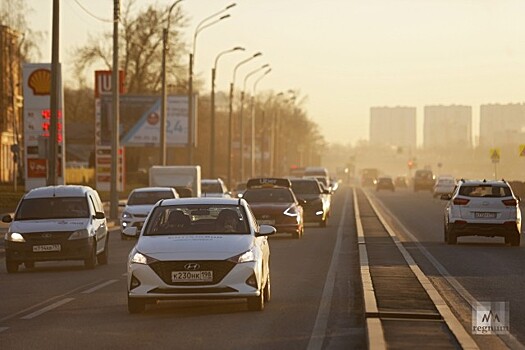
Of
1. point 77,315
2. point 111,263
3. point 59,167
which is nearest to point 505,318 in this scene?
point 77,315

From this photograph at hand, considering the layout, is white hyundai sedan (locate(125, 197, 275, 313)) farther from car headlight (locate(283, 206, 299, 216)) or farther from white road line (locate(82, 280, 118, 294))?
car headlight (locate(283, 206, 299, 216))

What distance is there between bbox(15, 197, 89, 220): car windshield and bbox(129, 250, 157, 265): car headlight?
9888 millimetres

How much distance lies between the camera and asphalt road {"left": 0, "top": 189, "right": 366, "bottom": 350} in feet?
42.1

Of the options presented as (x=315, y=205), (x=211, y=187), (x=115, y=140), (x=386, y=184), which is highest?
(x=115, y=140)

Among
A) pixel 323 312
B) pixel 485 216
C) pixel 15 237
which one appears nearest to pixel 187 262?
pixel 323 312

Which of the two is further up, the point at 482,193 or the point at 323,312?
the point at 482,193

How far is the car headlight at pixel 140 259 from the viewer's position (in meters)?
15.4

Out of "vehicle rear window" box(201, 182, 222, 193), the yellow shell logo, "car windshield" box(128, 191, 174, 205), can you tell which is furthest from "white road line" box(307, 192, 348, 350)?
"vehicle rear window" box(201, 182, 222, 193)

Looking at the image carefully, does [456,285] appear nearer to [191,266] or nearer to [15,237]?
[191,266]

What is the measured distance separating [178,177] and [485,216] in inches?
942

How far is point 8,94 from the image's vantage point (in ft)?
319

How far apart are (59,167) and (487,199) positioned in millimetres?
20834

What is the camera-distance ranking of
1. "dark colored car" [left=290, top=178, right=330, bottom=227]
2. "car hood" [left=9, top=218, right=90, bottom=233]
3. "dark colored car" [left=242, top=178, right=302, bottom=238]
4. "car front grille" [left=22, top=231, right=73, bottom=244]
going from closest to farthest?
"car front grille" [left=22, top=231, right=73, bottom=244] < "car hood" [left=9, top=218, right=90, bottom=233] < "dark colored car" [left=242, top=178, right=302, bottom=238] < "dark colored car" [left=290, top=178, right=330, bottom=227]

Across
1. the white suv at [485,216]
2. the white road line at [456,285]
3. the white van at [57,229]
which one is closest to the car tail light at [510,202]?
the white suv at [485,216]
